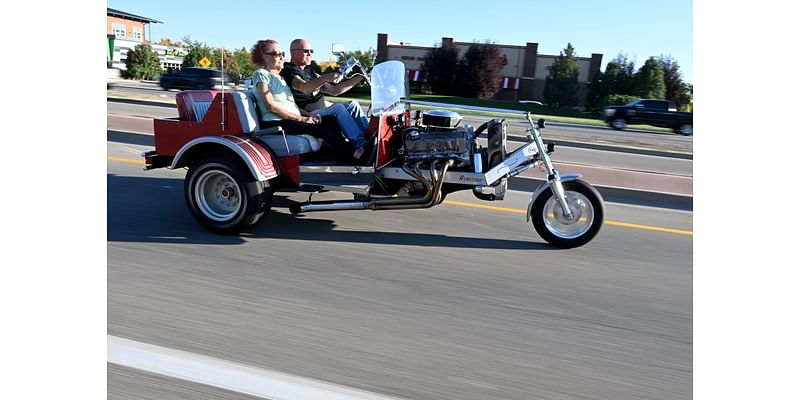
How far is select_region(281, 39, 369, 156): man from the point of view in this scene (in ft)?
20.1

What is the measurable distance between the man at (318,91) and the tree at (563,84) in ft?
157

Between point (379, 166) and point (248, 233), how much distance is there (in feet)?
4.07

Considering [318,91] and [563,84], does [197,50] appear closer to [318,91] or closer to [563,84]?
[318,91]

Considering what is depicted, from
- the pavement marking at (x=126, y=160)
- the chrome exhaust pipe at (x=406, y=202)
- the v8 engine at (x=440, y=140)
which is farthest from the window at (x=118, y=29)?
the v8 engine at (x=440, y=140)

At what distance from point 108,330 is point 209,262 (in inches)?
53.7

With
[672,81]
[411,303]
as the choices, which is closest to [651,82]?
[672,81]

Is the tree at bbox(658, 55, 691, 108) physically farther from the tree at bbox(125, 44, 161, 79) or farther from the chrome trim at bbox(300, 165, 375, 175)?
the chrome trim at bbox(300, 165, 375, 175)

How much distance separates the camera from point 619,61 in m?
51.5

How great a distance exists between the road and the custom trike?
0.27 metres

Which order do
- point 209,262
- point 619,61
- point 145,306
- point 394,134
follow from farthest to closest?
point 619,61
point 394,134
point 209,262
point 145,306

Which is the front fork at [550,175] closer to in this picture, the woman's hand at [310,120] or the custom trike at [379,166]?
the custom trike at [379,166]

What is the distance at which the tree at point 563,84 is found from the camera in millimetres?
52531

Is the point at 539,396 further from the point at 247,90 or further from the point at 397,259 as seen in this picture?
the point at 247,90

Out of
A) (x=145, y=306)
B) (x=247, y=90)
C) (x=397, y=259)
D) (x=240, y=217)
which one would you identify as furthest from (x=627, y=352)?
(x=247, y=90)
